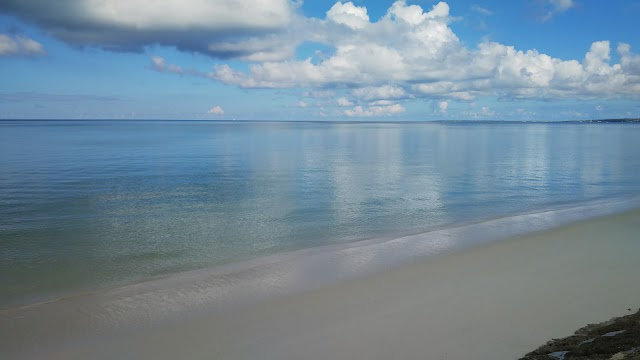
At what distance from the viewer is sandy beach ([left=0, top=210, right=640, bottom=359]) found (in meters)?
8.35

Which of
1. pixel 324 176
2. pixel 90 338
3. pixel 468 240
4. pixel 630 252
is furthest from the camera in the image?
pixel 324 176

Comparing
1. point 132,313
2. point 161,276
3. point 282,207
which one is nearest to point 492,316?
point 132,313

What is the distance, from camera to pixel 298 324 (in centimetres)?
945

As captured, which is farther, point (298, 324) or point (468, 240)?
point (468, 240)

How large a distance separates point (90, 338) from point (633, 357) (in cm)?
932

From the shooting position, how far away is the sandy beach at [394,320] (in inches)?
329

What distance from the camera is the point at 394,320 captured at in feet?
31.0

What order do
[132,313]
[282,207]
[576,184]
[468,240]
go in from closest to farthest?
[132,313], [468,240], [282,207], [576,184]

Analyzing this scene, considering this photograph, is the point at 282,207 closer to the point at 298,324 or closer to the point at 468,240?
the point at 468,240

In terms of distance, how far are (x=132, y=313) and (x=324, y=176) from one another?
25.2 meters

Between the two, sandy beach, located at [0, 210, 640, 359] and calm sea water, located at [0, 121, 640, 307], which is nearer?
sandy beach, located at [0, 210, 640, 359]

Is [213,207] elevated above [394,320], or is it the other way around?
[213,207]

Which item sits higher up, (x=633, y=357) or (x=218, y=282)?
(x=633, y=357)

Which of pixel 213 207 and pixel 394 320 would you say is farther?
pixel 213 207
